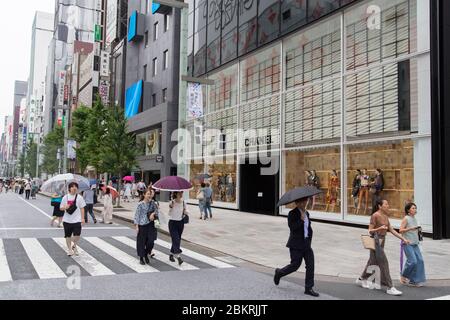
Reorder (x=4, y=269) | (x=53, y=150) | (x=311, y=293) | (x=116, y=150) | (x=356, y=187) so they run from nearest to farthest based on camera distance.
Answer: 1. (x=311, y=293)
2. (x=4, y=269)
3. (x=356, y=187)
4. (x=116, y=150)
5. (x=53, y=150)

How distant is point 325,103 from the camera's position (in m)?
18.1

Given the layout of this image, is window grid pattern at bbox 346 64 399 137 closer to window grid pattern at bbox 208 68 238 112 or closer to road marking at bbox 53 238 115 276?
window grid pattern at bbox 208 68 238 112

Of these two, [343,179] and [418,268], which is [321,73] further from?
[418,268]

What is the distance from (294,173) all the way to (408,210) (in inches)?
481

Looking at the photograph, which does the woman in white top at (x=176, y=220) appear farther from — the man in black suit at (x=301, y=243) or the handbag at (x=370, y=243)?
the handbag at (x=370, y=243)

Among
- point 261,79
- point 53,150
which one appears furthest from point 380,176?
point 53,150

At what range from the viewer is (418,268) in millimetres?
7586

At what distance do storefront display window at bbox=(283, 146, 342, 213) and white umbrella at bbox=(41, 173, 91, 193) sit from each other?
9.79 metres

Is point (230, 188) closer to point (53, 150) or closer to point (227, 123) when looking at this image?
point (227, 123)

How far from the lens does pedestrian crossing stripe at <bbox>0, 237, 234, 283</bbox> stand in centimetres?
802

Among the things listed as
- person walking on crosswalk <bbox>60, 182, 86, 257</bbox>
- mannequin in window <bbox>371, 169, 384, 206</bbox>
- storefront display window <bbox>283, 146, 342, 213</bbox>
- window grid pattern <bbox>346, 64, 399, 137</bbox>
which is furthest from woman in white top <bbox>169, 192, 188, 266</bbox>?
storefront display window <bbox>283, 146, 342, 213</bbox>

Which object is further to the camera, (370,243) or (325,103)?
(325,103)

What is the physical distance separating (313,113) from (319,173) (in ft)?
8.95

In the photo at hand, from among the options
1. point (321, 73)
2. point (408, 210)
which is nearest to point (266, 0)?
point (321, 73)
